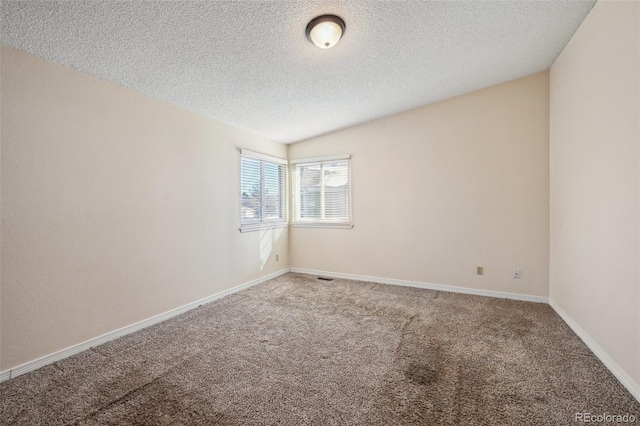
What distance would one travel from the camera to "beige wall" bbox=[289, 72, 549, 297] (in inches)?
132

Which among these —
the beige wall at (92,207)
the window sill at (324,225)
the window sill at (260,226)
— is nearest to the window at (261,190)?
the window sill at (260,226)

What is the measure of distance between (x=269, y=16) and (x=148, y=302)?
280 cm

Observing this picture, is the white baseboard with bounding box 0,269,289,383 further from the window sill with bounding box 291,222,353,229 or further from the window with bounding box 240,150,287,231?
the window sill with bounding box 291,222,353,229

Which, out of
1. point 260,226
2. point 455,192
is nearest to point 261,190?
point 260,226

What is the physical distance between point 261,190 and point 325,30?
2.75m

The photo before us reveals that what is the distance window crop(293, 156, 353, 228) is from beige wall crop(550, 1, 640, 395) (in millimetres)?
2653

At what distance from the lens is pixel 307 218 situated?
498 cm

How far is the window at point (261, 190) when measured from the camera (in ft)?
13.5

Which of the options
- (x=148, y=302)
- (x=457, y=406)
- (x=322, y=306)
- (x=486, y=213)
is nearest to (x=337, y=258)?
(x=322, y=306)

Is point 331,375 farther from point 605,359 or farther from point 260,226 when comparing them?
point 260,226

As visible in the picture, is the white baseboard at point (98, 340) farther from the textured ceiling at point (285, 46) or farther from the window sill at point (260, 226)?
the textured ceiling at point (285, 46)

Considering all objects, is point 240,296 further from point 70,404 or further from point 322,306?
point 70,404

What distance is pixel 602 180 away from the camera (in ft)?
6.90

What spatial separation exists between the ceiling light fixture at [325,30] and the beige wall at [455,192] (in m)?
2.25
